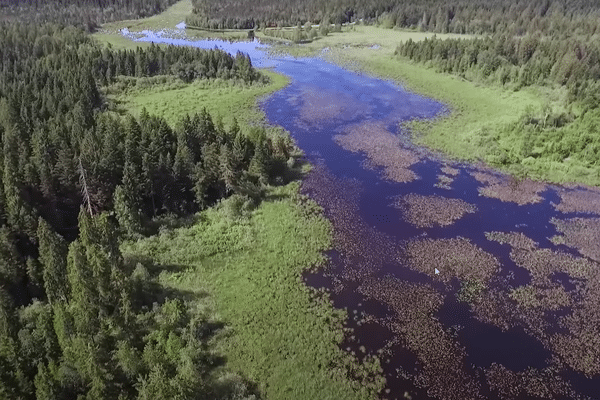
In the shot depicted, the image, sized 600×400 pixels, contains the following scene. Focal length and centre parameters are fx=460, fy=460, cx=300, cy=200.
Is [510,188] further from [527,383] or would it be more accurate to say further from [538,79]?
[538,79]

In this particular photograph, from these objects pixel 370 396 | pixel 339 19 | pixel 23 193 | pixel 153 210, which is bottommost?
pixel 370 396

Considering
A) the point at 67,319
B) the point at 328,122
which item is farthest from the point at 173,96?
the point at 67,319

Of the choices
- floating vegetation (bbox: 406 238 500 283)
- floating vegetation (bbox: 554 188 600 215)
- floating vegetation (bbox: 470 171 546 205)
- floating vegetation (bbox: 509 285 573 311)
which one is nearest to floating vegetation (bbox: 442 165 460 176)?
floating vegetation (bbox: 470 171 546 205)

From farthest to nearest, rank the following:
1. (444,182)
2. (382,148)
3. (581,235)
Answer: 1. (382,148)
2. (444,182)
3. (581,235)

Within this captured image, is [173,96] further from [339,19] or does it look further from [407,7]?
[407,7]

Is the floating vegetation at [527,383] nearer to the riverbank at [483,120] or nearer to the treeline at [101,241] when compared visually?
the treeline at [101,241]

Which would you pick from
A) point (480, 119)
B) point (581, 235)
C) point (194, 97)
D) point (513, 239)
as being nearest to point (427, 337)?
point (513, 239)
